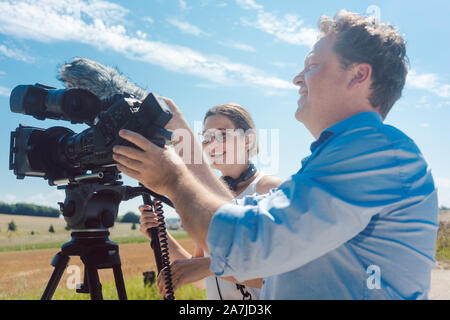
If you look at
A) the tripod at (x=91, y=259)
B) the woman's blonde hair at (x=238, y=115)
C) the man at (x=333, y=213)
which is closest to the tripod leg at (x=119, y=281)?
the tripod at (x=91, y=259)

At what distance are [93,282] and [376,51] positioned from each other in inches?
74.4

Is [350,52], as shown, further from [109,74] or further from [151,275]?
[151,275]

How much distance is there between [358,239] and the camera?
4.50ft

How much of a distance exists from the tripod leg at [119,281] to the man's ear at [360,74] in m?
1.65

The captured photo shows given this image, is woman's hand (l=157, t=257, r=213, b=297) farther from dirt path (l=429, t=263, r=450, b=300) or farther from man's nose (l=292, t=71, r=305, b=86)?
dirt path (l=429, t=263, r=450, b=300)

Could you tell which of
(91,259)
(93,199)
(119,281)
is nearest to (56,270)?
(91,259)

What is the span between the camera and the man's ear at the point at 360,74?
1.63 m

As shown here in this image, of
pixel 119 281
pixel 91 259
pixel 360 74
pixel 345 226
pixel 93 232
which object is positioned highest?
pixel 360 74

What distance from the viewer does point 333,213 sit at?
1.22 m

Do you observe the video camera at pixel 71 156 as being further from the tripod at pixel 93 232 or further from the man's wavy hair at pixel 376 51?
the man's wavy hair at pixel 376 51

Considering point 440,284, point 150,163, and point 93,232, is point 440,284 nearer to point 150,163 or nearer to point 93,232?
point 93,232

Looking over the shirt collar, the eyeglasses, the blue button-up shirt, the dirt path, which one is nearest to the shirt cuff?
the blue button-up shirt
